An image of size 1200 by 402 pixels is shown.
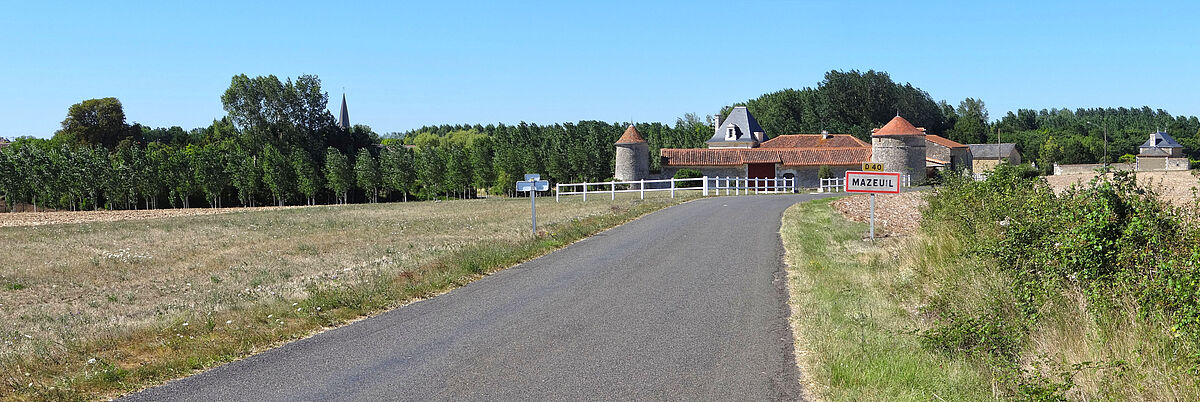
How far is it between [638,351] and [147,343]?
5.07 metres

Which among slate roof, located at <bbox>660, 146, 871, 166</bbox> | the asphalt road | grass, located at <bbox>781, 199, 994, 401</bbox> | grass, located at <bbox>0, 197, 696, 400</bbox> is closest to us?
grass, located at <bbox>781, 199, 994, 401</bbox>

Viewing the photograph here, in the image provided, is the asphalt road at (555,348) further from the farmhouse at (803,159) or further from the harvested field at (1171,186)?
the farmhouse at (803,159)

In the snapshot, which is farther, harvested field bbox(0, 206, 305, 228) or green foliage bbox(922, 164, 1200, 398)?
harvested field bbox(0, 206, 305, 228)

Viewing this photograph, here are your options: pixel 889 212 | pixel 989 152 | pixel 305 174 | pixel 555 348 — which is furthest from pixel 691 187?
pixel 989 152

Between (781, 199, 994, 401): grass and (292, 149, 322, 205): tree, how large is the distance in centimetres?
6728

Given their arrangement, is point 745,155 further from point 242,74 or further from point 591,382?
point 591,382

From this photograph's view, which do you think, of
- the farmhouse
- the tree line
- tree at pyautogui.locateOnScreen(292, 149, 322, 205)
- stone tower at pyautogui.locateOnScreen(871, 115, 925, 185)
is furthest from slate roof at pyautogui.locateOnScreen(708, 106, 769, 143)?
tree at pyautogui.locateOnScreen(292, 149, 322, 205)

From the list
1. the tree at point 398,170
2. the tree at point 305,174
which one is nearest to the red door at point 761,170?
the tree at point 398,170

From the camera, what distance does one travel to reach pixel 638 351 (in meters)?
8.16

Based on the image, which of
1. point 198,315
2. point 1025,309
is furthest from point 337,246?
point 1025,309

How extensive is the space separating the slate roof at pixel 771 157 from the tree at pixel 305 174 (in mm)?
33591

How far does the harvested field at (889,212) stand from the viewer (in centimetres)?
2027

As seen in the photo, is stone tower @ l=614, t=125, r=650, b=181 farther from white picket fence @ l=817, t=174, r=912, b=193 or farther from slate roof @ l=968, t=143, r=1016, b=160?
slate roof @ l=968, t=143, r=1016, b=160

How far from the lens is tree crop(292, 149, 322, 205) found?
76438 mm
